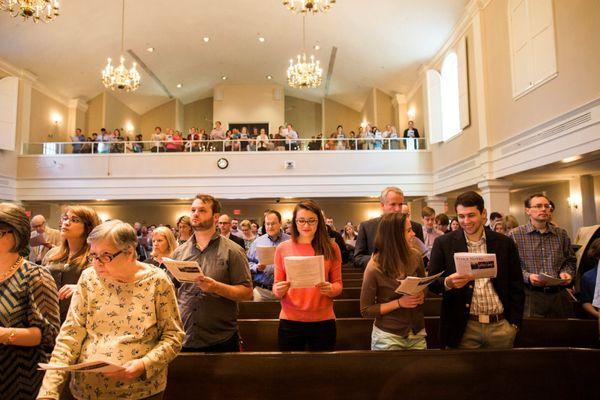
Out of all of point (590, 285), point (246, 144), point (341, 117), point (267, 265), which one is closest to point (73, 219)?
point (267, 265)

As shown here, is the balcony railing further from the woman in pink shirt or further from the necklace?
the necklace

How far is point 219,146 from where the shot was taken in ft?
43.4

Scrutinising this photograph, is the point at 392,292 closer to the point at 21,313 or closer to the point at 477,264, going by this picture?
the point at 477,264

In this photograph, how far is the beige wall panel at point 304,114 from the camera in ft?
63.6

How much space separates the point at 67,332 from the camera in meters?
1.63

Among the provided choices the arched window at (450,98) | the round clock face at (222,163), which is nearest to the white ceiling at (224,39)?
the arched window at (450,98)

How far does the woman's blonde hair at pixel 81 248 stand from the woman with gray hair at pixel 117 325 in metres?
0.93

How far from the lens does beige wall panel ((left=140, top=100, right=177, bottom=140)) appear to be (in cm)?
1866

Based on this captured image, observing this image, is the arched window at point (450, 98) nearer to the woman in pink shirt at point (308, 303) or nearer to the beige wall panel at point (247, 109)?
the beige wall panel at point (247, 109)

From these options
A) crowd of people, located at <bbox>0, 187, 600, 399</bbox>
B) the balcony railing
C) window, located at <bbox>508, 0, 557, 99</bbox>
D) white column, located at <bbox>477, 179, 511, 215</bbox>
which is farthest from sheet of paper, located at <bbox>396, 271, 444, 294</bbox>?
the balcony railing

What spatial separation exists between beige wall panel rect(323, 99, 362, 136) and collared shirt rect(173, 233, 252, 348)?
652 inches

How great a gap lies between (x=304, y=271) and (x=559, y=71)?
696 centimetres

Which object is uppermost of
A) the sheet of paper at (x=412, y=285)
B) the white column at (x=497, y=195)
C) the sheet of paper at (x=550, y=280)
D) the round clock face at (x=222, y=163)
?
the round clock face at (x=222, y=163)

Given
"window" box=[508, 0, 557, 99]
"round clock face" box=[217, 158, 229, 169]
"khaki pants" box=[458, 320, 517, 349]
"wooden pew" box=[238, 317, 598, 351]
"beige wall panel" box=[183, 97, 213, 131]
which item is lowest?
"wooden pew" box=[238, 317, 598, 351]
